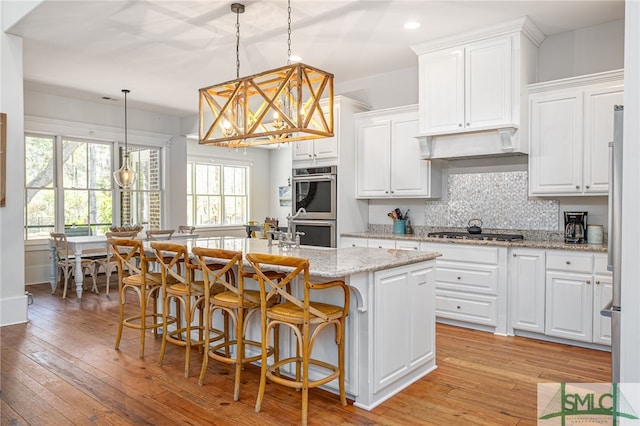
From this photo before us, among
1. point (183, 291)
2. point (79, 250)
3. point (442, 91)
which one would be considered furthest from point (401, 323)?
point (79, 250)

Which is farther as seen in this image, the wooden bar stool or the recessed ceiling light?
the recessed ceiling light

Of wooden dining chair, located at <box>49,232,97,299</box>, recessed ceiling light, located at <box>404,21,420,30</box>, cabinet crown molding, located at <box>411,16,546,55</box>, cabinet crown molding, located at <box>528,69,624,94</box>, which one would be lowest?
wooden dining chair, located at <box>49,232,97,299</box>

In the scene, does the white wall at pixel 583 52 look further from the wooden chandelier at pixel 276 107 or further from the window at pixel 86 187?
the window at pixel 86 187

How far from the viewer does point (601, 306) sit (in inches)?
141

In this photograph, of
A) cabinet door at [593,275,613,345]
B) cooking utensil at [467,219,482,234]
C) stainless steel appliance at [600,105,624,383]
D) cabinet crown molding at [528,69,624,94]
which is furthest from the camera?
cooking utensil at [467,219,482,234]

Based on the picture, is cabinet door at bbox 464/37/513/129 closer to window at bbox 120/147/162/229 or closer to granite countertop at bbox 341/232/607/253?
granite countertop at bbox 341/232/607/253

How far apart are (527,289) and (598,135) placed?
1465 mm

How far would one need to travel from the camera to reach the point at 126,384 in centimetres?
293

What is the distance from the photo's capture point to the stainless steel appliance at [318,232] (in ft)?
17.3

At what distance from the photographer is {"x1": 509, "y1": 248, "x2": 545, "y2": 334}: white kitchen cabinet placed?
3902mm

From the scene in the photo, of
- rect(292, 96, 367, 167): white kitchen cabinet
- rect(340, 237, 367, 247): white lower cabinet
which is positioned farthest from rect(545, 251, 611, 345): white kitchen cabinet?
rect(292, 96, 367, 167): white kitchen cabinet

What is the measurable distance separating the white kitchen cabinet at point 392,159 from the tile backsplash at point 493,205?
0.22 m

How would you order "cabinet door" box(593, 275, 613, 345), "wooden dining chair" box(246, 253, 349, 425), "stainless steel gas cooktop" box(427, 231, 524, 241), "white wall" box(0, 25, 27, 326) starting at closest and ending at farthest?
1. "wooden dining chair" box(246, 253, 349, 425)
2. "cabinet door" box(593, 275, 613, 345)
3. "stainless steel gas cooktop" box(427, 231, 524, 241)
4. "white wall" box(0, 25, 27, 326)

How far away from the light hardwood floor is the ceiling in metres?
2.86
